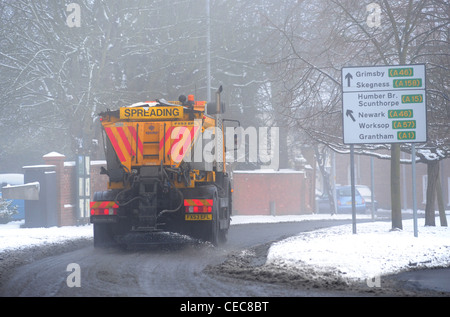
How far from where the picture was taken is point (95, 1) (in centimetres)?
2691

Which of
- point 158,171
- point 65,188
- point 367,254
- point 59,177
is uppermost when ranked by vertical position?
point 158,171

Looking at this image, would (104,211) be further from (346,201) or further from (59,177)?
(346,201)

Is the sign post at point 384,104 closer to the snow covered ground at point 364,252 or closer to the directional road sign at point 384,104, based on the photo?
the directional road sign at point 384,104

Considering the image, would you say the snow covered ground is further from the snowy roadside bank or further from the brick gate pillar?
the brick gate pillar

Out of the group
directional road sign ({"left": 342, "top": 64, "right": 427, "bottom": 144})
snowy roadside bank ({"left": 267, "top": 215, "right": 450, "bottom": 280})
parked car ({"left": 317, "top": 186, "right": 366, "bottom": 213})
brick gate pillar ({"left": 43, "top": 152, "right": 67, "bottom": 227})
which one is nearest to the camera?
snowy roadside bank ({"left": 267, "top": 215, "right": 450, "bottom": 280})

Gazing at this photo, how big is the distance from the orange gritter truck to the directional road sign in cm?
363

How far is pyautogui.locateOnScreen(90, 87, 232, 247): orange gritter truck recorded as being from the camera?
13.2 meters

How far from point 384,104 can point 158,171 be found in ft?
Result: 17.9

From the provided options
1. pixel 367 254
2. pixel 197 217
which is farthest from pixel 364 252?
pixel 197 217

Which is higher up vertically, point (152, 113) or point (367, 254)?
point (152, 113)

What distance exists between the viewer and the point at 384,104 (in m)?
15.0

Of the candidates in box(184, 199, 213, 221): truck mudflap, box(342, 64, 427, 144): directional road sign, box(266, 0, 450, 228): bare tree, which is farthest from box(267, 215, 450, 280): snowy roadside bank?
box(266, 0, 450, 228): bare tree
